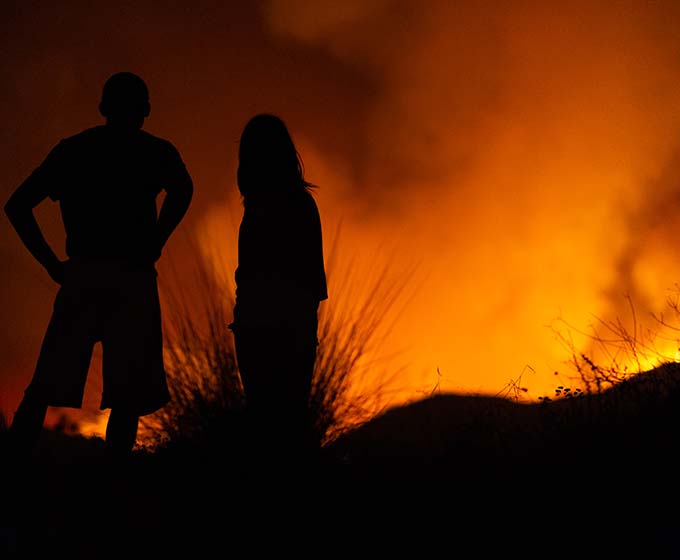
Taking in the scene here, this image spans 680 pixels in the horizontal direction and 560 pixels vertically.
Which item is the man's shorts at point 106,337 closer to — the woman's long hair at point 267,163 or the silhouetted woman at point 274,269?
the silhouetted woman at point 274,269

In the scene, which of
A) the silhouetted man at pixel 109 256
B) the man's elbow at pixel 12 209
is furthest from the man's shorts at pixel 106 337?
the man's elbow at pixel 12 209

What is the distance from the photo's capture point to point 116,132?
4.52 meters

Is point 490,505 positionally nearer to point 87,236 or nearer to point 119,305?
point 119,305

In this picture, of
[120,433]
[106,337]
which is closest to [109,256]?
[106,337]

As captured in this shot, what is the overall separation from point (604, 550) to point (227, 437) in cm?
320

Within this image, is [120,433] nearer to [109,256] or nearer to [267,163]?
[109,256]

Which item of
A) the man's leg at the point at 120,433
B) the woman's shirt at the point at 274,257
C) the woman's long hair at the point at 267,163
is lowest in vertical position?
the man's leg at the point at 120,433

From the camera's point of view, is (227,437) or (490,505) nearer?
(490,505)

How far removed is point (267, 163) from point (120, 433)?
167 cm

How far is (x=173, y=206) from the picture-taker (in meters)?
4.58

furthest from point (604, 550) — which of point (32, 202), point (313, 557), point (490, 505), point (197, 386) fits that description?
point (197, 386)

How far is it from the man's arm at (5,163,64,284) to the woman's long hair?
1.07 metres

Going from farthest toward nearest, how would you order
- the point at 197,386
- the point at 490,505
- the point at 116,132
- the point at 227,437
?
the point at 197,386
the point at 227,437
the point at 116,132
the point at 490,505

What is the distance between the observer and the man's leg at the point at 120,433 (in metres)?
4.55
